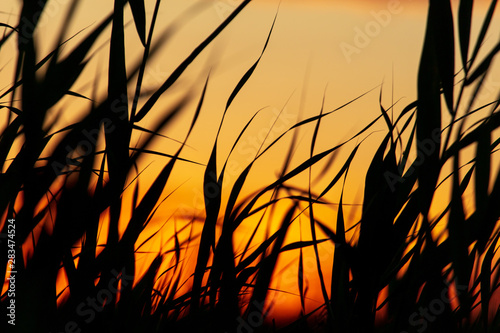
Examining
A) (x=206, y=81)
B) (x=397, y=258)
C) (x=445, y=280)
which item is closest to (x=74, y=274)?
(x=206, y=81)

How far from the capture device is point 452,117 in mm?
644

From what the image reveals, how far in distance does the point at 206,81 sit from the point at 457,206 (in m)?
0.44

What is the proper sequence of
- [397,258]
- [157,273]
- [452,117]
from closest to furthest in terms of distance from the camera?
[452,117] → [397,258] → [157,273]

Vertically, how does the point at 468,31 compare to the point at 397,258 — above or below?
above

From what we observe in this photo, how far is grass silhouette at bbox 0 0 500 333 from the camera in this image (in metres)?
0.66

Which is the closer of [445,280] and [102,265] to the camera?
[102,265]

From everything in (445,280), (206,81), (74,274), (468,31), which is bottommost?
(445,280)

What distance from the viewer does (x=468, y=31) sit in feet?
2.16

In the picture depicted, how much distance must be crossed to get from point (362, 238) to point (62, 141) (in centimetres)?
45

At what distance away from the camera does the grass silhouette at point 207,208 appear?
2.16ft

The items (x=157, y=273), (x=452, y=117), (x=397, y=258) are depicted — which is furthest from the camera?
(x=157, y=273)

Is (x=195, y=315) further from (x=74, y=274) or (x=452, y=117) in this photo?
(x=452, y=117)

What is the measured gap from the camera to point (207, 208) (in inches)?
30.3

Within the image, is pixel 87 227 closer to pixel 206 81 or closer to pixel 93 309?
pixel 93 309
